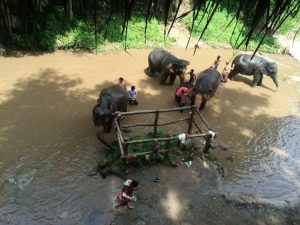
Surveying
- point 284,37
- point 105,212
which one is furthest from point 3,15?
point 284,37

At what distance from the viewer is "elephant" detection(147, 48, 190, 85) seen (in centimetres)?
956

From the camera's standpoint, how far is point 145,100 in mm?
9227

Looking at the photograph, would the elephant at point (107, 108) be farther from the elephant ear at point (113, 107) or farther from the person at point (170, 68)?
the person at point (170, 68)

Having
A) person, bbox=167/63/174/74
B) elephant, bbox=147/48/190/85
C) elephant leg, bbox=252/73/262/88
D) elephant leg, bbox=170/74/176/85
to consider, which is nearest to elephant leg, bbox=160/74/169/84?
elephant, bbox=147/48/190/85

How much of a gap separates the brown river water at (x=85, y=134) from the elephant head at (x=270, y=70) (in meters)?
0.45

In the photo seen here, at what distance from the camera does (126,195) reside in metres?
5.57

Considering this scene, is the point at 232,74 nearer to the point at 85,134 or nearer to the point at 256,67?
the point at 256,67

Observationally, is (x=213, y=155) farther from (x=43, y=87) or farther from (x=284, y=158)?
(x=43, y=87)

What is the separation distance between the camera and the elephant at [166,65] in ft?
31.4

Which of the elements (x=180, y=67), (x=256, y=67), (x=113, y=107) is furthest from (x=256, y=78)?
(x=113, y=107)

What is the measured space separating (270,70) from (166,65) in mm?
3234

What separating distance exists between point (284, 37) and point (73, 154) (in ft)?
39.1

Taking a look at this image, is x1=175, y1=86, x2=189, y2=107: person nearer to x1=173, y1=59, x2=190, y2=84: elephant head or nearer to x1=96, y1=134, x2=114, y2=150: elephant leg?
x1=173, y1=59, x2=190, y2=84: elephant head

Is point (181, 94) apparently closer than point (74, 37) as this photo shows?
Yes
